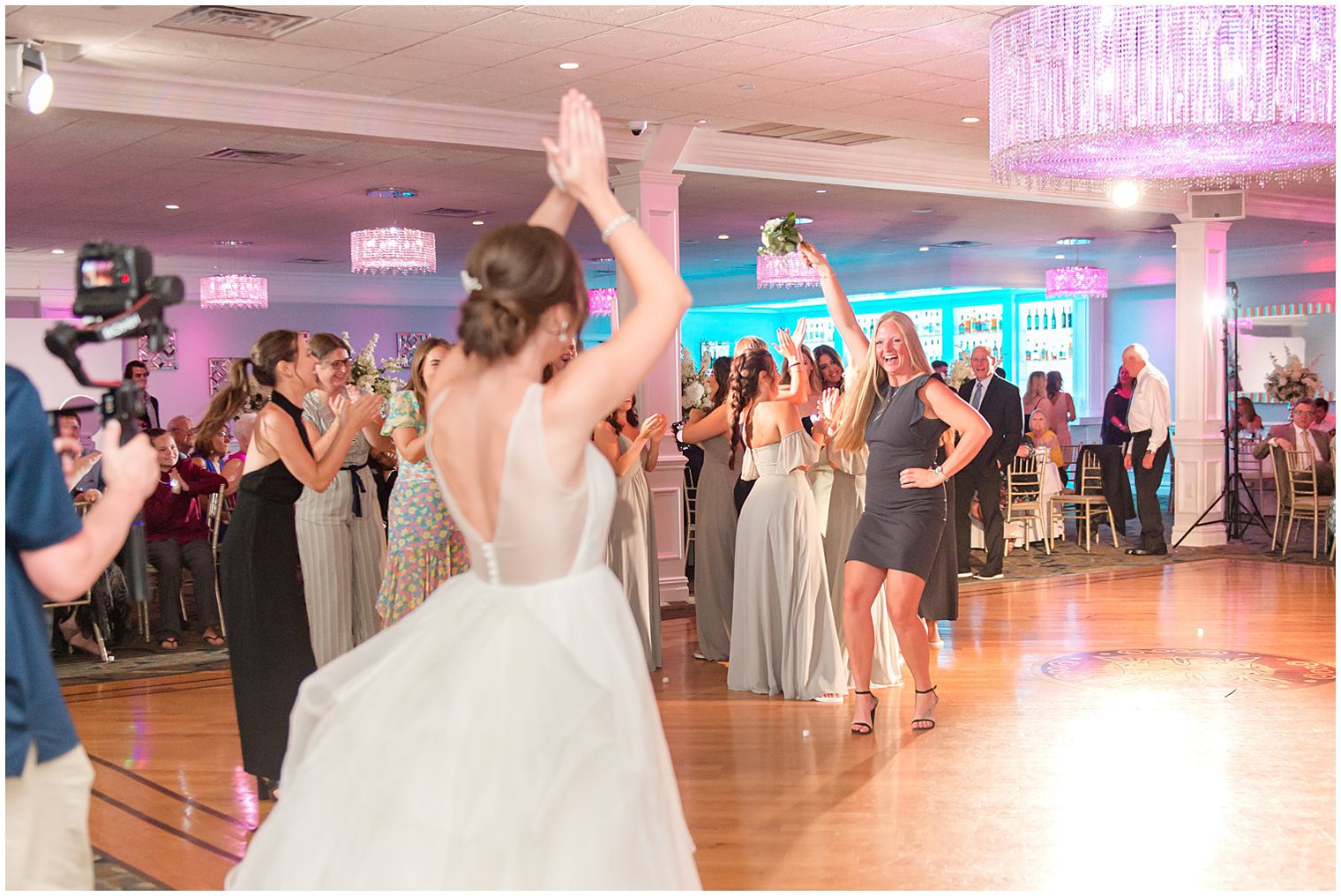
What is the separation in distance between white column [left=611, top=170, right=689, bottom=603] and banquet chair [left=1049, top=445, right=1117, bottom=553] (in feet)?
13.5

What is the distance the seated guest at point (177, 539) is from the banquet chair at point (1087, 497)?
6893 millimetres

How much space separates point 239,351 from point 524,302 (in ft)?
51.6

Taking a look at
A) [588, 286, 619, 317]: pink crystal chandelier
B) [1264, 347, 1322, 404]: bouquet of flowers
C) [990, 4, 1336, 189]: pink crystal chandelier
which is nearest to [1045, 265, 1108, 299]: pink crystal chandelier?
[1264, 347, 1322, 404]: bouquet of flowers

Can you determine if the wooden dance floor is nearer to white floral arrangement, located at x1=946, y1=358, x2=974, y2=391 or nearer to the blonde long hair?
the blonde long hair

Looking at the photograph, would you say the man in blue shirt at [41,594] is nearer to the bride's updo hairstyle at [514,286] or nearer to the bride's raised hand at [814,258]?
the bride's updo hairstyle at [514,286]

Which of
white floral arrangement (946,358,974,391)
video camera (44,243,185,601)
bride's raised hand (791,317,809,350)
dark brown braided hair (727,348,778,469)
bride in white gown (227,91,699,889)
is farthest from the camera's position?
white floral arrangement (946,358,974,391)

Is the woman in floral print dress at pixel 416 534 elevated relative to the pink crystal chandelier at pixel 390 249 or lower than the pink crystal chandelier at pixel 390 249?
lower

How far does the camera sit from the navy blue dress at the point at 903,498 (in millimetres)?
5383

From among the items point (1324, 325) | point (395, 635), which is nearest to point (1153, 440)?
point (1324, 325)

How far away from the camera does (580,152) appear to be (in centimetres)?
227

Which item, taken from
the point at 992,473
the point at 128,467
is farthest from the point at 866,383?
the point at 992,473

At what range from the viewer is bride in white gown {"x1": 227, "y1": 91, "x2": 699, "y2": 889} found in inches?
89.9

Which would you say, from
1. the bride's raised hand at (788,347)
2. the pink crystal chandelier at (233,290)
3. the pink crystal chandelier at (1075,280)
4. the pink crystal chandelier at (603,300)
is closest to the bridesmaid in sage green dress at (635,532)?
the bride's raised hand at (788,347)

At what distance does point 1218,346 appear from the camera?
12.0 metres
